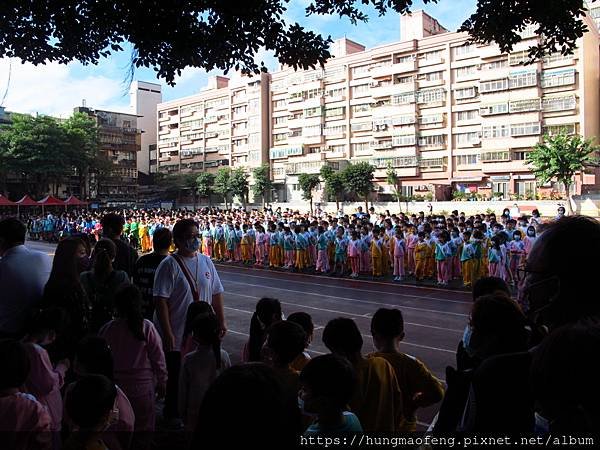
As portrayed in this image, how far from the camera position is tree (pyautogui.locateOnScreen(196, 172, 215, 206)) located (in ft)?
197

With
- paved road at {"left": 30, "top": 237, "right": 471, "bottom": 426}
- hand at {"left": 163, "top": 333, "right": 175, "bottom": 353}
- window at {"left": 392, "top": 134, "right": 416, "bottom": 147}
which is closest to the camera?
hand at {"left": 163, "top": 333, "right": 175, "bottom": 353}

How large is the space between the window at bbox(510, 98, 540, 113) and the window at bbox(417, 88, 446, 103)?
22.3ft

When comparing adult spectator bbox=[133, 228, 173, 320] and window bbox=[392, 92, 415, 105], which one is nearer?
adult spectator bbox=[133, 228, 173, 320]

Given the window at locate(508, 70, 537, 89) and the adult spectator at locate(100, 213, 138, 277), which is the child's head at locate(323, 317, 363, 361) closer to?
the adult spectator at locate(100, 213, 138, 277)

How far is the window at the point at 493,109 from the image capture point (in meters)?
43.3

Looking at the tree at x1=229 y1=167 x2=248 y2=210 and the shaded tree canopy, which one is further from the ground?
the tree at x1=229 y1=167 x2=248 y2=210

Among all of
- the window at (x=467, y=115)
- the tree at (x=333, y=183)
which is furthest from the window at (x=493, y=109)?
the tree at (x=333, y=183)

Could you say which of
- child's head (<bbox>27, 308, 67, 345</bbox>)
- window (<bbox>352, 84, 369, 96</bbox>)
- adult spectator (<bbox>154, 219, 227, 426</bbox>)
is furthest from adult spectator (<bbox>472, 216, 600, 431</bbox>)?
Result: window (<bbox>352, 84, 369, 96</bbox>)

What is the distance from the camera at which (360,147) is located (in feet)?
174

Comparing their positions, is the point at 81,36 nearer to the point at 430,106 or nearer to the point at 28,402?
the point at 28,402

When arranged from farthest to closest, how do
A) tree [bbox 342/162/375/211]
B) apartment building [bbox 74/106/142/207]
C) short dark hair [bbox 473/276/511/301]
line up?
apartment building [bbox 74/106/142/207]
tree [bbox 342/162/375/211]
short dark hair [bbox 473/276/511/301]

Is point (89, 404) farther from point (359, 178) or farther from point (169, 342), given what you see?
point (359, 178)

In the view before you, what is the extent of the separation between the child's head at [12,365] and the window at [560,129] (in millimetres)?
43772

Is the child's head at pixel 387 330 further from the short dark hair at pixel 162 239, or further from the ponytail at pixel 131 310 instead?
the short dark hair at pixel 162 239
